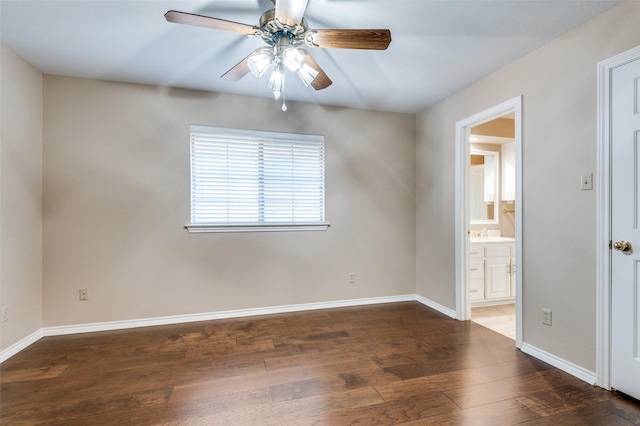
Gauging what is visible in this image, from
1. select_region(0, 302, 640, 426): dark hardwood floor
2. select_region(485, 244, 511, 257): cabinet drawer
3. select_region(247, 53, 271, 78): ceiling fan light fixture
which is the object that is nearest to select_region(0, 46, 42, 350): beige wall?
select_region(0, 302, 640, 426): dark hardwood floor

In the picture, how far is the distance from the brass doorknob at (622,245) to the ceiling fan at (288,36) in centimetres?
193

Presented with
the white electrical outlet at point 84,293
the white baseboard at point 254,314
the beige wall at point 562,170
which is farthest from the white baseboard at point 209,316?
the beige wall at point 562,170

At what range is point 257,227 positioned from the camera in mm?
3461

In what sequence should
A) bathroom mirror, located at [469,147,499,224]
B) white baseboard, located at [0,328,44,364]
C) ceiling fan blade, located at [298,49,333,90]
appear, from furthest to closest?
1. bathroom mirror, located at [469,147,499,224]
2. white baseboard, located at [0,328,44,364]
3. ceiling fan blade, located at [298,49,333,90]

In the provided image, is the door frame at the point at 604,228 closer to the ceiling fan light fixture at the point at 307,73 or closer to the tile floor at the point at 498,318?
the tile floor at the point at 498,318

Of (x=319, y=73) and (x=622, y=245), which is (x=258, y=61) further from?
(x=622, y=245)

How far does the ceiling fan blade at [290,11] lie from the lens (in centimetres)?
154

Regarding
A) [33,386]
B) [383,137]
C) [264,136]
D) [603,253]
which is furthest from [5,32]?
[603,253]

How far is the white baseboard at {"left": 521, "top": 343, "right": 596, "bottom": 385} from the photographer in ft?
6.78

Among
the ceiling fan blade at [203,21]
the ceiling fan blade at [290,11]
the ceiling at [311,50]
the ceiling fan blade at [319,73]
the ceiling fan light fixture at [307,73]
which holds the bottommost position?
the ceiling fan light fixture at [307,73]

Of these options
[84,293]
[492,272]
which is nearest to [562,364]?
[492,272]

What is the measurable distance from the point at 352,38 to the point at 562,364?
8.97ft

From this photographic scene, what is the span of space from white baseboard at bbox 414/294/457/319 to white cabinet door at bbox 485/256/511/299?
0.73m

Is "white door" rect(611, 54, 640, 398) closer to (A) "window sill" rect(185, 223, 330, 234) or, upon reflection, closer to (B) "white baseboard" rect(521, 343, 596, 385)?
(B) "white baseboard" rect(521, 343, 596, 385)
